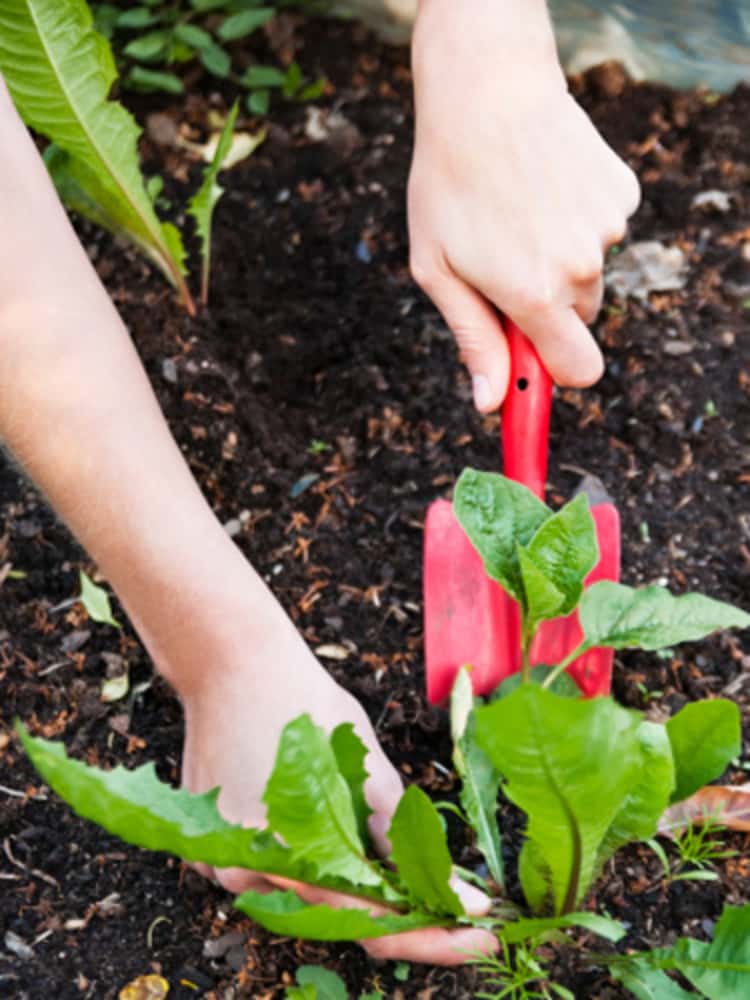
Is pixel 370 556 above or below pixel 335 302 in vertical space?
below

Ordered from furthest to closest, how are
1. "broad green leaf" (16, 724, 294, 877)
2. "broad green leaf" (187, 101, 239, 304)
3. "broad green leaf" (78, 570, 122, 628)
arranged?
"broad green leaf" (187, 101, 239, 304)
"broad green leaf" (78, 570, 122, 628)
"broad green leaf" (16, 724, 294, 877)

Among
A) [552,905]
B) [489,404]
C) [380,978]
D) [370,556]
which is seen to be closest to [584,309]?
[489,404]

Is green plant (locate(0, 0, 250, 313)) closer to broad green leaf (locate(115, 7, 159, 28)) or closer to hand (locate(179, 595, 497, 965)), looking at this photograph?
broad green leaf (locate(115, 7, 159, 28))

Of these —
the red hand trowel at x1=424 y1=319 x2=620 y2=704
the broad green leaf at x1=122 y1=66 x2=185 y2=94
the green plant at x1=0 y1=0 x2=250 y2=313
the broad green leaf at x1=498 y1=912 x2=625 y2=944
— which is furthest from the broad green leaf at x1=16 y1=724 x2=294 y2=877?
the broad green leaf at x1=122 y1=66 x2=185 y2=94

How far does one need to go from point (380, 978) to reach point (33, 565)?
2.16 feet

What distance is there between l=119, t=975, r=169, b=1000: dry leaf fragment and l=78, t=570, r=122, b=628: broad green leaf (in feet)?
1.34

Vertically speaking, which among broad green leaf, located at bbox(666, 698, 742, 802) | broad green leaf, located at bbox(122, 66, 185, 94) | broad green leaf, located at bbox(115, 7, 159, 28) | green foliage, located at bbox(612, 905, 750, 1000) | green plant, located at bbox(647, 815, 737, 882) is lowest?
green plant, located at bbox(647, 815, 737, 882)

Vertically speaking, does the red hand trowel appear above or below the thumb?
below

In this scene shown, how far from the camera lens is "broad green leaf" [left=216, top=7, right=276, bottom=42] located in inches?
78.2

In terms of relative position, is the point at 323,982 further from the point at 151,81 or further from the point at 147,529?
the point at 151,81

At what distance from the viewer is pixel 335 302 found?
5.85ft

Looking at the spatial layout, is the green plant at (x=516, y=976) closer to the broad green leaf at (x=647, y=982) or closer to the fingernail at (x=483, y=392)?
the broad green leaf at (x=647, y=982)

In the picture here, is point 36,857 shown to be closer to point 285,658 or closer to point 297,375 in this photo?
point 285,658

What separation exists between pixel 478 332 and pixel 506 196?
5.7 inches
